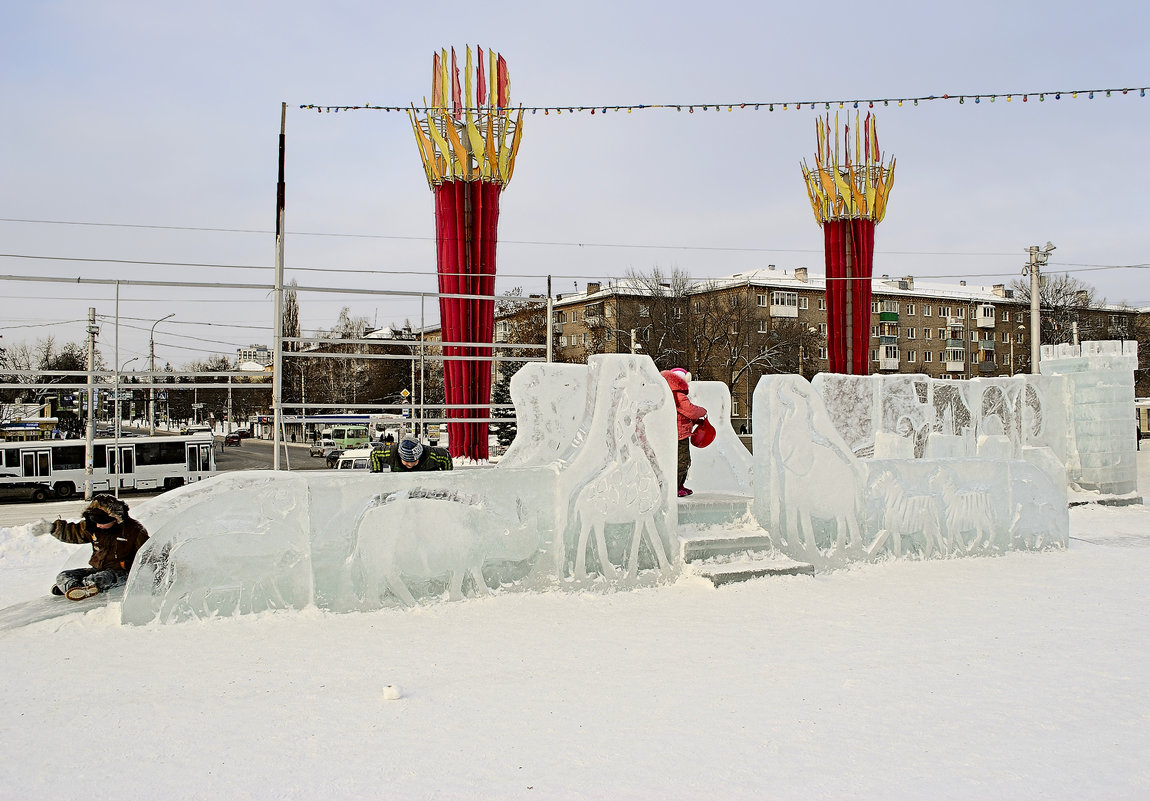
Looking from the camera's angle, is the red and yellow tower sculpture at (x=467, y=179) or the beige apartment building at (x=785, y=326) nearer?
the red and yellow tower sculpture at (x=467, y=179)

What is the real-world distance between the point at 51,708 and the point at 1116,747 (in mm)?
5035

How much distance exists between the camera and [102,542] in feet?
20.6

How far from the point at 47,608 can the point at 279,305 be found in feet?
12.4

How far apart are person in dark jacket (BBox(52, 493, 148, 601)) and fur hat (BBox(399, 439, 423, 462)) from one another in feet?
6.60

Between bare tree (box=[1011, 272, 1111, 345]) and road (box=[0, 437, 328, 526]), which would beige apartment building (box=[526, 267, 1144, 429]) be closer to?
bare tree (box=[1011, 272, 1111, 345])

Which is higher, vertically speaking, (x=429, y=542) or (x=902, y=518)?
(x=429, y=542)

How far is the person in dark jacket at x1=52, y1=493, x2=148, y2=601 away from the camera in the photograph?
6.13 meters

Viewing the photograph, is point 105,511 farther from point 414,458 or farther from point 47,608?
point 414,458

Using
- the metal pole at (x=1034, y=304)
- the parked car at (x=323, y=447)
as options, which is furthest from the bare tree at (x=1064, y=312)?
the parked car at (x=323, y=447)

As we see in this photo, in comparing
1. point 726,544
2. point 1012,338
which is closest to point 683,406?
point 726,544

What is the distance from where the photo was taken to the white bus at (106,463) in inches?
910

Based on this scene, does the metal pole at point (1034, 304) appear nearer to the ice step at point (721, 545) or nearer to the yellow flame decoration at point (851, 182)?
the yellow flame decoration at point (851, 182)

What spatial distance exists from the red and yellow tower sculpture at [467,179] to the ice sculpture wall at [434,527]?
602 centimetres

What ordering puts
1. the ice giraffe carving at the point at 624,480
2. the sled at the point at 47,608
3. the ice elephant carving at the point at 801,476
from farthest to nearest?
the ice elephant carving at the point at 801,476 → the ice giraffe carving at the point at 624,480 → the sled at the point at 47,608
